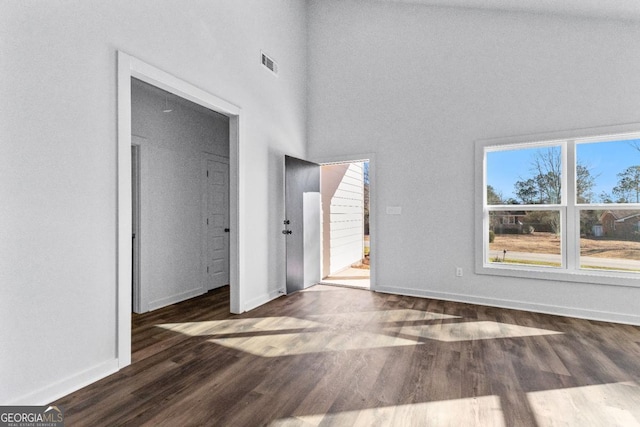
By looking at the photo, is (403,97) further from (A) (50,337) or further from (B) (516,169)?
(A) (50,337)

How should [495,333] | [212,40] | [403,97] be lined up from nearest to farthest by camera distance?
1. [495,333]
2. [212,40]
3. [403,97]

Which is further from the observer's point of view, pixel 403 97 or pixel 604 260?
pixel 403 97

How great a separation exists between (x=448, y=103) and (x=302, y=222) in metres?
2.74

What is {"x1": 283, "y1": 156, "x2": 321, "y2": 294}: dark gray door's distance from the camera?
467cm

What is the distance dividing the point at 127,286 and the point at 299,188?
112 inches

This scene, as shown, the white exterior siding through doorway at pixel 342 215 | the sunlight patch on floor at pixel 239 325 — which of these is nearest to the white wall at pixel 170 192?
the sunlight patch on floor at pixel 239 325

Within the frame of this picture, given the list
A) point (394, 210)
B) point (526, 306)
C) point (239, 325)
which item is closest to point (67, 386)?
point (239, 325)

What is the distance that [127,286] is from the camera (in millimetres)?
2492

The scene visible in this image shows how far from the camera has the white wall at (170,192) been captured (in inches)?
160

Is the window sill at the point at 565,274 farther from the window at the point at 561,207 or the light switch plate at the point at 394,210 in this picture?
the light switch plate at the point at 394,210

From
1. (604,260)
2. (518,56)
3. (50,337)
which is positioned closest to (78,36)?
(50,337)

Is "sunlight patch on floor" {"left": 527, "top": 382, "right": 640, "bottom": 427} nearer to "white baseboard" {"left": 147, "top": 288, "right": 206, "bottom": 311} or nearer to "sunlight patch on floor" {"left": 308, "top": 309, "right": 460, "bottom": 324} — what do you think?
"sunlight patch on floor" {"left": 308, "top": 309, "right": 460, "bottom": 324}

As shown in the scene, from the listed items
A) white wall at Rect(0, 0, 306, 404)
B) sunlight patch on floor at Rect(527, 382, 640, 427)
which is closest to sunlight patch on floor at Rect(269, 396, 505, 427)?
sunlight patch on floor at Rect(527, 382, 640, 427)

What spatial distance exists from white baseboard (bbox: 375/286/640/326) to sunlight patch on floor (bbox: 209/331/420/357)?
1669mm
